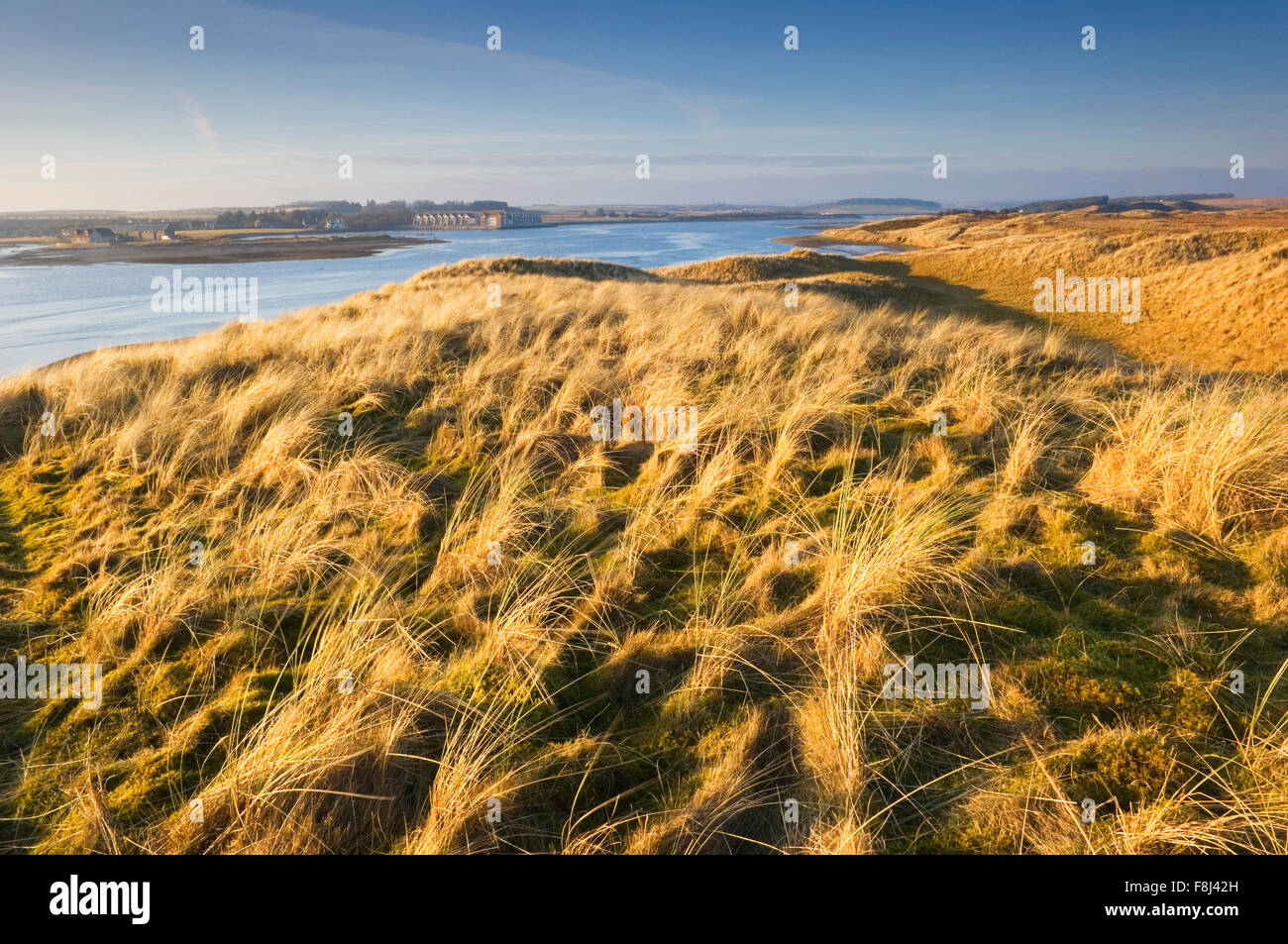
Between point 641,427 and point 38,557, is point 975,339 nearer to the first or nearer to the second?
point 641,427

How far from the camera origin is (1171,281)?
27.3 meters

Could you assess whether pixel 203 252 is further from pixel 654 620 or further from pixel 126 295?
pixel 654 620

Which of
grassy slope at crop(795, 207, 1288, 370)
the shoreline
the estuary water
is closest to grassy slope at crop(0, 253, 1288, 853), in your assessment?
the estuary water

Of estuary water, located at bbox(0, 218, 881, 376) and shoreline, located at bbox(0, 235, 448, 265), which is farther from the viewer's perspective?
shoreline, located at bbox(0, 235, 448, 265)

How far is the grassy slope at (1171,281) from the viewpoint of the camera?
749 inches

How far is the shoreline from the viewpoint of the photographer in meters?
58.2

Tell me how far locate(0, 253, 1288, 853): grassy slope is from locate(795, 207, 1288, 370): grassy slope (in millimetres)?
15864

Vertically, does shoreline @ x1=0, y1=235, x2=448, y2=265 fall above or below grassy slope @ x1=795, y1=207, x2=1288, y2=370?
above

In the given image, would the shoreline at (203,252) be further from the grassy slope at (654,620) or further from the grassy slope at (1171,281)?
the grassy slope at (654,620)

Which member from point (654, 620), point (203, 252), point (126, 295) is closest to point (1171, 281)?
point (654, 620)

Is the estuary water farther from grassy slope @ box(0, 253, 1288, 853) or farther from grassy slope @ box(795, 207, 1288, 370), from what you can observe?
grassy slope @ box(795, 207, 1288, 370)

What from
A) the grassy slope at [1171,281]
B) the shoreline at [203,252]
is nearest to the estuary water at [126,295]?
the shoreline at [203,252]
